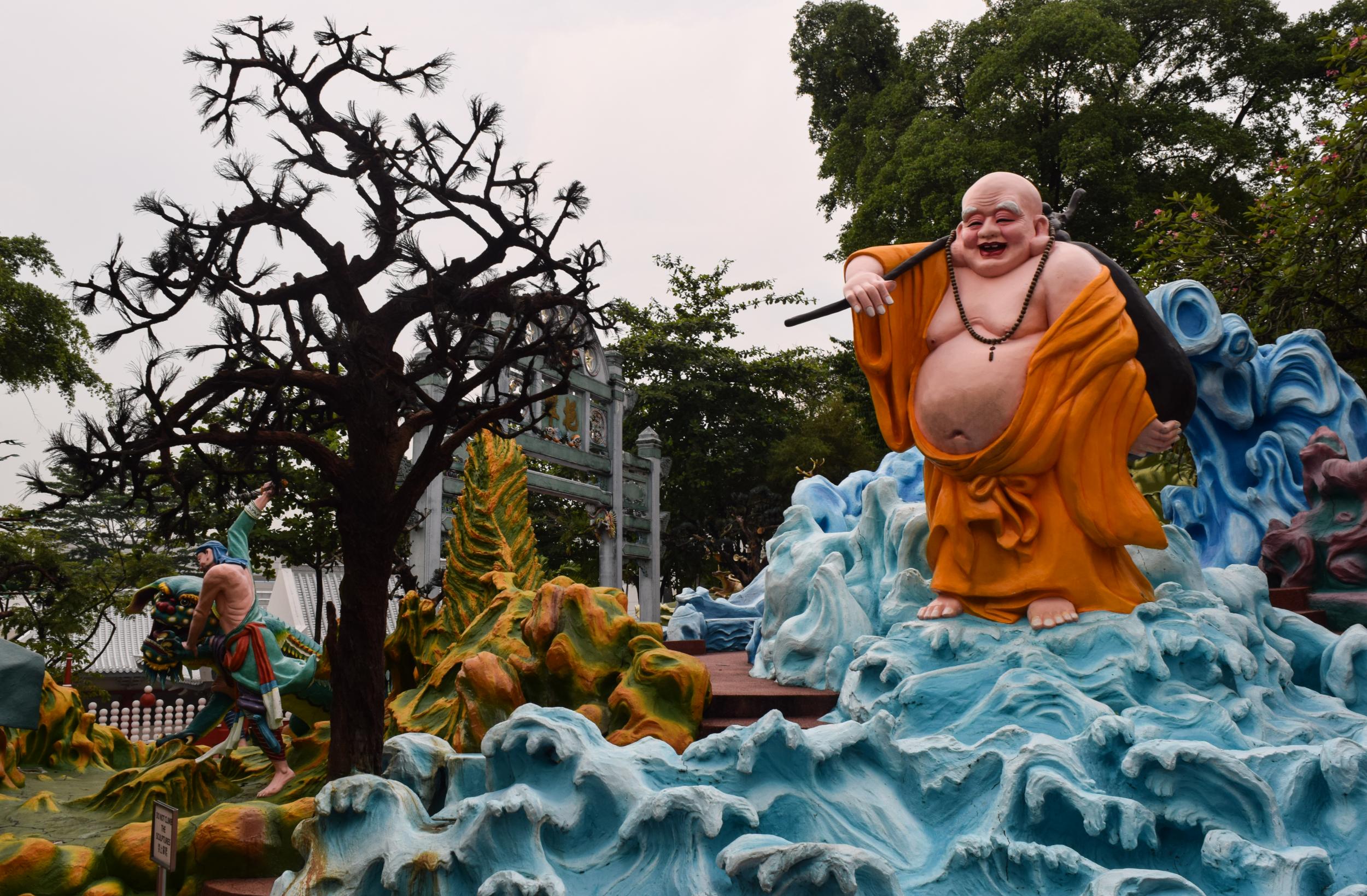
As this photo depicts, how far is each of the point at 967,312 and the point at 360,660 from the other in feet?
10.1

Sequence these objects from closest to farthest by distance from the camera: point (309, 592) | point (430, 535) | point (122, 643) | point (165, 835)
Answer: point (165, 835)
point (430, 535)
point (122, 643)
point (309, 592)

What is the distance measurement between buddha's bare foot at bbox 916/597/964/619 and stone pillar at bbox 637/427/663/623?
1010 cm

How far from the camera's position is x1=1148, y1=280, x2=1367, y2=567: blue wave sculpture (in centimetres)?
650

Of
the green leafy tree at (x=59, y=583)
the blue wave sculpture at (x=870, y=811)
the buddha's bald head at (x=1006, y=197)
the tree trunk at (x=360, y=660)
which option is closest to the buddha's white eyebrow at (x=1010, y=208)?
the buddha's bald head at (x=1006, y=197)

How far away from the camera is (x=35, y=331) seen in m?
11.0

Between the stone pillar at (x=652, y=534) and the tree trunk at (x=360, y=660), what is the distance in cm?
983

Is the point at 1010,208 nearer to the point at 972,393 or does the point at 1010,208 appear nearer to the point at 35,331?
the point at 972,393

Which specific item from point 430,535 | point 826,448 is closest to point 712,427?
point 826,448

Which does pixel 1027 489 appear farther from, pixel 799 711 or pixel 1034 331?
pixel 799 711

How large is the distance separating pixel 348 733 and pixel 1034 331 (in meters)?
3.42

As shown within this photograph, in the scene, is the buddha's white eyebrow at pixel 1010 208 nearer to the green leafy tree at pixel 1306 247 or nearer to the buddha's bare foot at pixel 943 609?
the buddha's bare foot at pixel 943 609

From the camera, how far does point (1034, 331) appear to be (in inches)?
183

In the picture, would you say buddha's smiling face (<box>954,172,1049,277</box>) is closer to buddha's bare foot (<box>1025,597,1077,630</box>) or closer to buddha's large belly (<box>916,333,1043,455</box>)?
buddha's large belly (<box>916,333,1043,455</box>)

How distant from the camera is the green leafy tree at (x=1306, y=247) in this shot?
822cm
